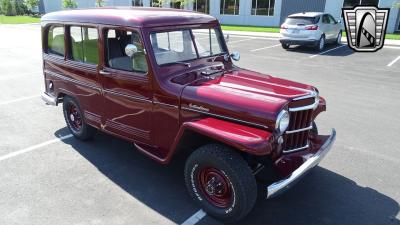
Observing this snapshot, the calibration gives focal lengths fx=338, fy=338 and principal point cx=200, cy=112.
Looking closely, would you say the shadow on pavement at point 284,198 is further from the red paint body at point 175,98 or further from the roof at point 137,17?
the roof at point 137,17

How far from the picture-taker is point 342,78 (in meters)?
10.0

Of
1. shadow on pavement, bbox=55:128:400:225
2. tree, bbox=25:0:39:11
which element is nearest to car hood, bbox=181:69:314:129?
shadow on pavement, bbox=55:128:400:225

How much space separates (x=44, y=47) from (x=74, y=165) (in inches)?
91.2

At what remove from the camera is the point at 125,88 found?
4.30 metres

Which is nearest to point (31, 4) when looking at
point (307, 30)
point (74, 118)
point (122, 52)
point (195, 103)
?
point (307, 30)

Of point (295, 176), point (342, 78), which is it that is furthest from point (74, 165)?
point (342, 78)

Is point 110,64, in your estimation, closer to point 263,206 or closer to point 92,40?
point 92,40

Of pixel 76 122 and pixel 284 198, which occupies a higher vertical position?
pixel 76 122

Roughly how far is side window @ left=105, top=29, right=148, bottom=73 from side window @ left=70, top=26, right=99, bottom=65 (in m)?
0.23

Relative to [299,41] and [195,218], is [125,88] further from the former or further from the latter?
[299,41]

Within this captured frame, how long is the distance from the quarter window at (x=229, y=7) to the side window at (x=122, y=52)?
2524 cm

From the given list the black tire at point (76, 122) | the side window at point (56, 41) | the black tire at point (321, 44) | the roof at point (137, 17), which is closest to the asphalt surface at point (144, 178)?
the black tire at point (76, 122)

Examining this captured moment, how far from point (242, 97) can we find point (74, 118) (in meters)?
3.34

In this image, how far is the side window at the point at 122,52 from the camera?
4078mm
